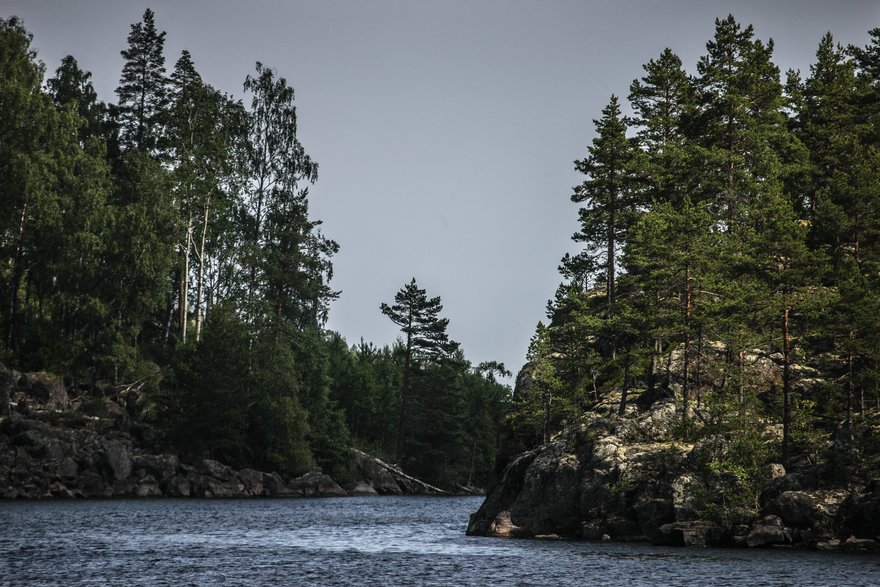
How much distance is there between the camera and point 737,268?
44.1m

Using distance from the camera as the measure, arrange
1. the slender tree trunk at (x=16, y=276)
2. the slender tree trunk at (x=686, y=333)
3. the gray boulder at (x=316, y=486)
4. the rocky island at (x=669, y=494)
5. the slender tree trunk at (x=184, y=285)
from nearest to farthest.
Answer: the rocky island at (x=669, y=494) < the slender tree trunk at (x=686, y=333) < the slender tree trunk at (x=16, y=276) < the slender tree trunk at (x=184, y=285) < the gray boulder at (x=316, y=486)

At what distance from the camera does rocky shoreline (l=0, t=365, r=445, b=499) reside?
5944 centimetres

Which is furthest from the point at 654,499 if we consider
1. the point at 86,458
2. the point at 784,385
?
the point at 86,458

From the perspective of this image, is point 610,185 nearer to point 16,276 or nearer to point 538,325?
point 538,325

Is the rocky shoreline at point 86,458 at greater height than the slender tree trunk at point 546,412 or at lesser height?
lesser

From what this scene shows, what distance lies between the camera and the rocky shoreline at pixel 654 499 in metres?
36.1

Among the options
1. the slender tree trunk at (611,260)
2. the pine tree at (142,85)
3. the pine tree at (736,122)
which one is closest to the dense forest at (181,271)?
the pine tree at (142,85)

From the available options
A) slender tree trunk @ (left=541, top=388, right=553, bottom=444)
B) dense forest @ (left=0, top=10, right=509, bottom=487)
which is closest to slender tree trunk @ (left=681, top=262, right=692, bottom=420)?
slender tree trunk @ (left=541, top=388, right=553, bottom=444)

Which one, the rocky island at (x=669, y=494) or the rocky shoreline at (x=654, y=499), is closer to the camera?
the rocky shoreline at (x=654, y=499)

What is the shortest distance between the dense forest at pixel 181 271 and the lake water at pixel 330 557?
981 inches

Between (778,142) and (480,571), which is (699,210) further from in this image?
(480,571)

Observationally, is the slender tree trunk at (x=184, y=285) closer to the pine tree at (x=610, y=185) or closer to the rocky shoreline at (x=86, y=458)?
the rocky shoreline at (x=86, y=458)

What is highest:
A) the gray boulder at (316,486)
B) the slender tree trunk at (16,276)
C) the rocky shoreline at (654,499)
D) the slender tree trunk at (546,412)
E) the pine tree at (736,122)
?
the pine tree at (736,122)

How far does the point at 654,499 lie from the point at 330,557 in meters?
16.8
